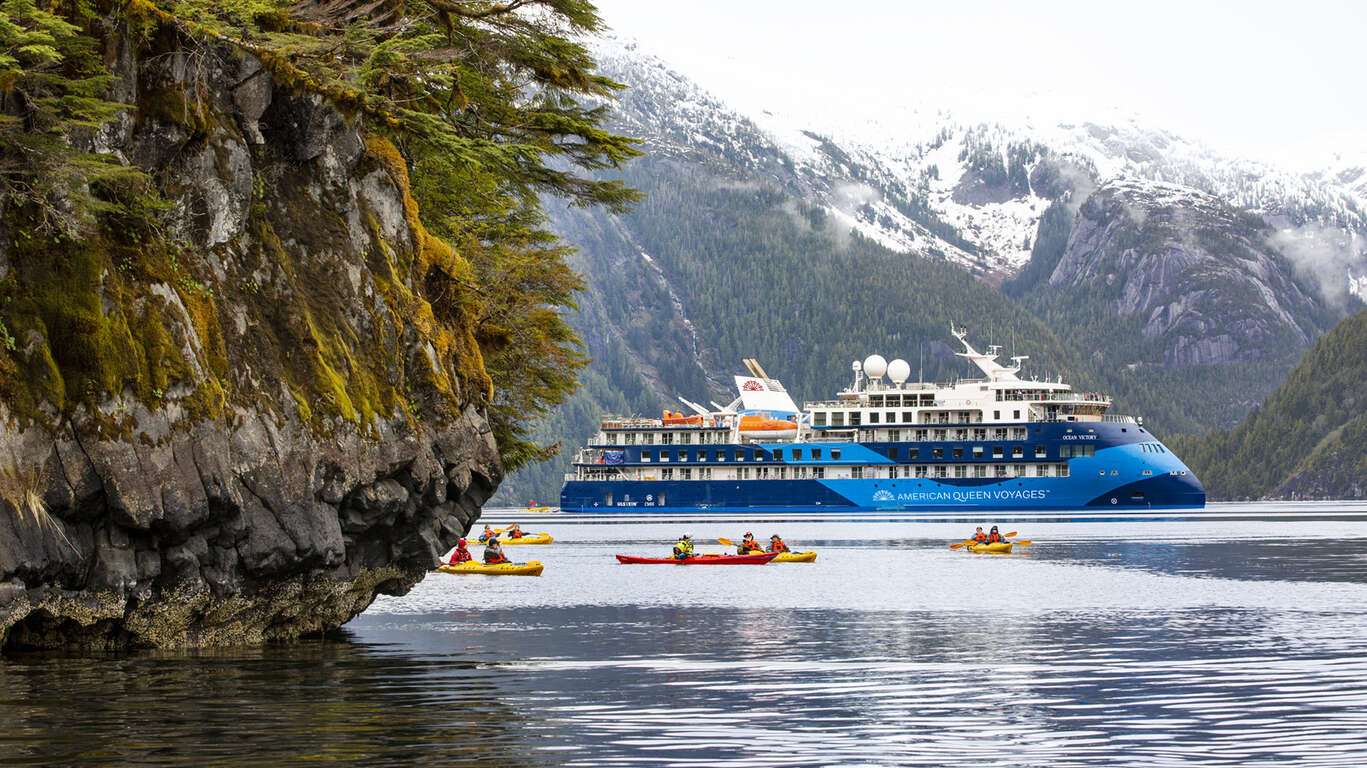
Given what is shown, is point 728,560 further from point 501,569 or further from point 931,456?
point 931,456

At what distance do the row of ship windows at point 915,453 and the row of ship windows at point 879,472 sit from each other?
1.03 meters

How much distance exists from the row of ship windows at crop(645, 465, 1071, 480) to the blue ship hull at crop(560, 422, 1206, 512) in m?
A: 0.37

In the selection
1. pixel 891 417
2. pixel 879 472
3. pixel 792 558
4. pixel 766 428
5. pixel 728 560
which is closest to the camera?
pixel 728 560

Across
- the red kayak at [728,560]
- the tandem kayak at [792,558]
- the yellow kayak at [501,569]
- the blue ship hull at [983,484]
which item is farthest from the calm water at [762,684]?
the blue ship hull at [983,484]

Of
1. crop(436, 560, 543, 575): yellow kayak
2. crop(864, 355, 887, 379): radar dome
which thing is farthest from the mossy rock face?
crop(864, 355, 887, 379): radar dome

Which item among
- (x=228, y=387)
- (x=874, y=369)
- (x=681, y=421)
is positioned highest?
(x=228, y=387)

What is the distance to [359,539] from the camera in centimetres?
3325

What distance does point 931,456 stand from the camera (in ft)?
495

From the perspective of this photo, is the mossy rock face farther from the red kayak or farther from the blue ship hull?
the blue ship hull

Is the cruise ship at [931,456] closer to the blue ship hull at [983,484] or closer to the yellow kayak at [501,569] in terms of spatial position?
the blue ship hull at [983,484]

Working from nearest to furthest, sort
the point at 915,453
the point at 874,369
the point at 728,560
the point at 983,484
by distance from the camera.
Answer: the point at 728,560 < the point at 915,453 < the point at 983,484 < the point at 874,369

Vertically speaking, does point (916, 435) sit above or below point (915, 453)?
above

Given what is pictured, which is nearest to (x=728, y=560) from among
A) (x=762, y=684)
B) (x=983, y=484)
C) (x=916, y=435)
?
(x=762, y=684)

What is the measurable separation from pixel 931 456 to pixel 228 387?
126m
